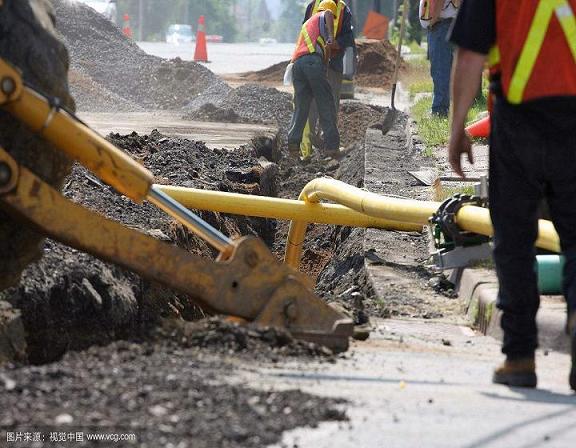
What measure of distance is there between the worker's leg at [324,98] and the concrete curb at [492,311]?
8.90 meters

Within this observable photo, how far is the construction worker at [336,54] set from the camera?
17.2 meters

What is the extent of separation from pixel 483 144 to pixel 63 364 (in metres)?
8.94

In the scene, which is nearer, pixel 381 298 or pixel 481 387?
pixel 481 387

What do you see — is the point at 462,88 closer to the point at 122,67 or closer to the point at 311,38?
the point at 311,38

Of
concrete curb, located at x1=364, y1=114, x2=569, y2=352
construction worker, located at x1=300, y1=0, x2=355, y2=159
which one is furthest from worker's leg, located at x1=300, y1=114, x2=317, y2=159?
concrete curb, located at x1=364, y1=114, x2=569, y2=352

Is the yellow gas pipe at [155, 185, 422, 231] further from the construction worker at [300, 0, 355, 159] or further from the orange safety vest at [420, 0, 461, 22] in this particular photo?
the construction worker at [300, 0, 355, 159]

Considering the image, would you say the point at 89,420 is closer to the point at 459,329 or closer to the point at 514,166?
the point at 514,166

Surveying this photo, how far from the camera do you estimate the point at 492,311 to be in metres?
6.70

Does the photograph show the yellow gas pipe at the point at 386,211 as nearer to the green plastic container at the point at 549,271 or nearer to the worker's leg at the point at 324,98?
the green plastic container at the point at 549,271

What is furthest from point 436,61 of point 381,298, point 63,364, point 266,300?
point 63,364

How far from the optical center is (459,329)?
6895 mm

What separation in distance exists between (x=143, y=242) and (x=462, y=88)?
138 cm

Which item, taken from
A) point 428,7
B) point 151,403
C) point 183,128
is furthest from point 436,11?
point 151,403

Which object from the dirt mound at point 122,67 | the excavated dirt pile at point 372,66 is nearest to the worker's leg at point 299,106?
the dirt mound at point 122,67
